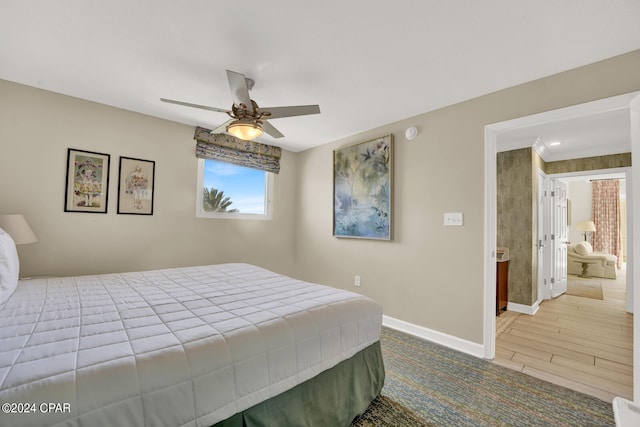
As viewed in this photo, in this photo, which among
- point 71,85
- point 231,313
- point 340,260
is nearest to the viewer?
point 231,313

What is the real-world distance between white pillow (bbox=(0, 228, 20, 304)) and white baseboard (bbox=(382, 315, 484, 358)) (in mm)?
3273

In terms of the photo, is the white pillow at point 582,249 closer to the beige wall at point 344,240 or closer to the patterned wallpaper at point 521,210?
the patterned wallpaper at point 521,210

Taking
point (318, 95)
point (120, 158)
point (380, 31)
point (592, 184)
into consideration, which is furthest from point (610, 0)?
point (592, 184)

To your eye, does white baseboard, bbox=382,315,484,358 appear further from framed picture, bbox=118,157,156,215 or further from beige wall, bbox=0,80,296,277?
framed picture, bbox=118,157,156,215

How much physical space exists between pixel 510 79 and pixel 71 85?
13.0ft

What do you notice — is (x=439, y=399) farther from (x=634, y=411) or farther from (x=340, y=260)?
(x=340, y=260)

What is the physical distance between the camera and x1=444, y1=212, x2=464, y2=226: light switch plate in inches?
105

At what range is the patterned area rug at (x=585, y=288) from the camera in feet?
15.5

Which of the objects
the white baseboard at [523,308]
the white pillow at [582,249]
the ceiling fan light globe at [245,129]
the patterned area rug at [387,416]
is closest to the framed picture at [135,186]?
the ceiling fan light globe at [245,129]

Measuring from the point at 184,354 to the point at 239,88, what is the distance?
5.38ft

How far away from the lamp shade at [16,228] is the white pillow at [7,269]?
1.22 feet

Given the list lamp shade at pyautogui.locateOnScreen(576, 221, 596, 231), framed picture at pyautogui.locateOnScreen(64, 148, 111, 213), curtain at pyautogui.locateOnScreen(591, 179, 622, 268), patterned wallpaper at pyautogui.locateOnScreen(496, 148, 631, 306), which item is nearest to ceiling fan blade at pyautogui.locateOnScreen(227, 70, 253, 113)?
framed picture at pyautogui.locateOnScreen(64, 148, 111, 213)

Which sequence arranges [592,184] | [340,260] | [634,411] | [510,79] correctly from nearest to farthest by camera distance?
1. [634,411]
2. [510,79]
3. [340,260]
4. [592,184]

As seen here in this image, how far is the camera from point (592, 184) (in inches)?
298
